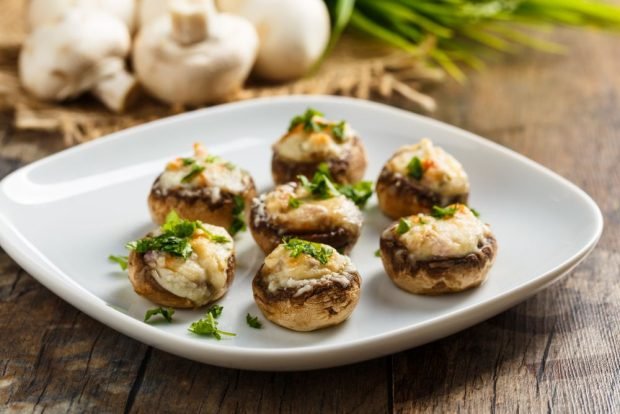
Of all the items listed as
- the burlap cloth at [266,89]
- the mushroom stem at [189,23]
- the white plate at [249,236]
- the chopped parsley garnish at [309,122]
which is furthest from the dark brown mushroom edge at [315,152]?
the burlap cloth at [266,89]

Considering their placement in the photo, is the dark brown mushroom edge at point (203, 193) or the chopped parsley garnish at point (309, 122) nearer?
the dark brown mushroom edge at point (203, 193)

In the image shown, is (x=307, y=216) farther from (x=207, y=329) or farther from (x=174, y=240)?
(x=207, y=329)

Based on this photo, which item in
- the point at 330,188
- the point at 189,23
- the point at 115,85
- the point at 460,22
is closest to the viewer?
the point at 330,188

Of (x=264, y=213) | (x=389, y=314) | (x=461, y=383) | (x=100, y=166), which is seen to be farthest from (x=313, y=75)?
(x=461, y=383)

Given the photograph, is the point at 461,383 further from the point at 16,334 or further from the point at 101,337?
the point at 16,334

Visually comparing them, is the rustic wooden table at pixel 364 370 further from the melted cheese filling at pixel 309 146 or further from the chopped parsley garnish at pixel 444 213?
the melted cheese filling at pixel 309 146

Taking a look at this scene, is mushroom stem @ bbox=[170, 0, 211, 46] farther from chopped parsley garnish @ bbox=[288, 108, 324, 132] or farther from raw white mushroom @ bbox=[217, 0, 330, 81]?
chopped parsley garnish @ bbox=[288, 108, 324, 132]

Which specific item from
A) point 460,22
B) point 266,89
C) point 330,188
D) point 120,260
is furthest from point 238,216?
point 460,22

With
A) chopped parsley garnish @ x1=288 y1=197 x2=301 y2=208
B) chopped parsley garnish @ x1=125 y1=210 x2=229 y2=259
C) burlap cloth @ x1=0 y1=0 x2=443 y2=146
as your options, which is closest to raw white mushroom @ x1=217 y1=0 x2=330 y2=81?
burlap cloth @ x1=0 y1=0 x2=443 y2=146
